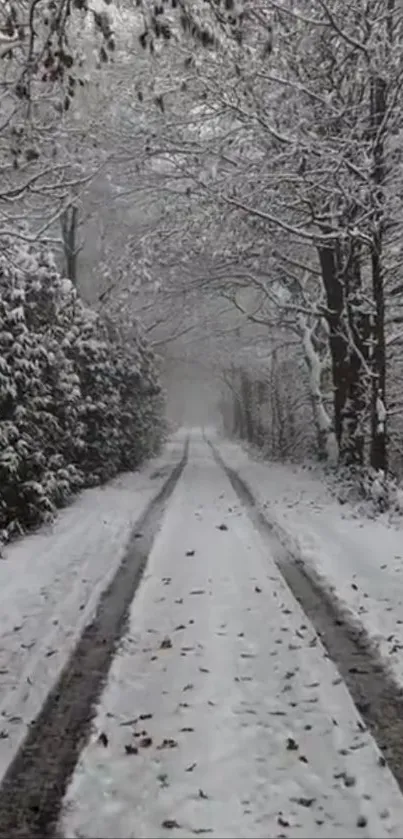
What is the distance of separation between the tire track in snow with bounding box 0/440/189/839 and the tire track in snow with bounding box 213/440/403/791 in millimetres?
1767

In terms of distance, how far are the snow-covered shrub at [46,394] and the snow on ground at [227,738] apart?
4.69 meters

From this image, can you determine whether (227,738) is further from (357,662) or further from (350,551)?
(350,551)

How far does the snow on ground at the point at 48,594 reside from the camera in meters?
5.76

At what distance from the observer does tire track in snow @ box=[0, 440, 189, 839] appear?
4051mm

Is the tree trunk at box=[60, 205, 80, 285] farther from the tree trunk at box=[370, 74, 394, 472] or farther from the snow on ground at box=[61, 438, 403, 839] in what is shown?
the snow on ground at box=[61, 438, 403, 839]

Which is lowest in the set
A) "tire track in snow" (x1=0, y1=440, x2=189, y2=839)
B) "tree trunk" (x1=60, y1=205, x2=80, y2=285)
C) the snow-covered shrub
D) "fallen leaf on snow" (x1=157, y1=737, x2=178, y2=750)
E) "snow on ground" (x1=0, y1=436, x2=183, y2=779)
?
"snow on ground" (x1=0, y1=436, x2=183, y2=779)

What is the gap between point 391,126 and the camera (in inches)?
505

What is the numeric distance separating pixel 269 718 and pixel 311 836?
4.38 ft

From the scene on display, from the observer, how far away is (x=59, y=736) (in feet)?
16.3

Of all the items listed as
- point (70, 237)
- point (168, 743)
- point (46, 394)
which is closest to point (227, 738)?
point (168, 743)

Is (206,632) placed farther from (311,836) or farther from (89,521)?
(89,521)

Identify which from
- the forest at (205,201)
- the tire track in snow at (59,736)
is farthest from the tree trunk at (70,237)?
the tire track in snow at (59,736)

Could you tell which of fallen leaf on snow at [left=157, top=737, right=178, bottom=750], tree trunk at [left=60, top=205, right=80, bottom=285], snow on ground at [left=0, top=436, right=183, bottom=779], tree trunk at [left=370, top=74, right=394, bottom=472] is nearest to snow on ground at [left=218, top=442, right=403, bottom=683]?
tree trunk at [left=370, top=74, right=394, bottom=472]

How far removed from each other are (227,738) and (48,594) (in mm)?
4413
